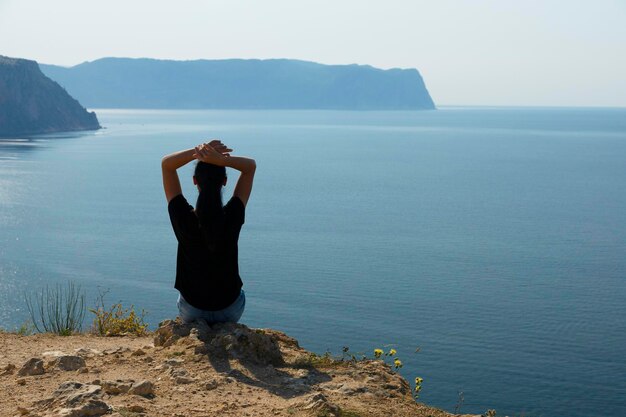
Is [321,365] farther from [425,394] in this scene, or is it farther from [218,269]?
[425,394]

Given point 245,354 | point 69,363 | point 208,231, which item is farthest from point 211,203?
point 69,363

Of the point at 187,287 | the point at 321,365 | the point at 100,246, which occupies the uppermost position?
the point at 187,287

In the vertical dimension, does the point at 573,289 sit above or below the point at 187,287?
below

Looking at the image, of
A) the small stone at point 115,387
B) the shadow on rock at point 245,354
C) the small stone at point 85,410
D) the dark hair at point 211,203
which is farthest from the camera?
the dark hair at point 211,203

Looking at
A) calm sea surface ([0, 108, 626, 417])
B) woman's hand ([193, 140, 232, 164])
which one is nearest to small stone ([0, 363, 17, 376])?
woman's hand ([193, 140, 232, 164])

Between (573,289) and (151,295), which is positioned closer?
(151,295)

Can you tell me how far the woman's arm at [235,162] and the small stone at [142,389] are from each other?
59.3 inches

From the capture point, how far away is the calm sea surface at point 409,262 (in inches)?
1076

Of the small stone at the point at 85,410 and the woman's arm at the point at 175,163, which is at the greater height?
the woman's arm at the point at 175,163

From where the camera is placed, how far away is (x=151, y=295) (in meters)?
34.0

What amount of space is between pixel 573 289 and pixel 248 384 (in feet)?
112

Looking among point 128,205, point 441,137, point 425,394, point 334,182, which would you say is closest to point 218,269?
point 425,394

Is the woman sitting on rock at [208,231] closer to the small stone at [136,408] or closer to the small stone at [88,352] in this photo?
the small stone at [88,352]

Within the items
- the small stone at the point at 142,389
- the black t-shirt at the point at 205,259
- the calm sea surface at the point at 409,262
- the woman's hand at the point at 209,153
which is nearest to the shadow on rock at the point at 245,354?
the black t-shirt at the point at 205,259
